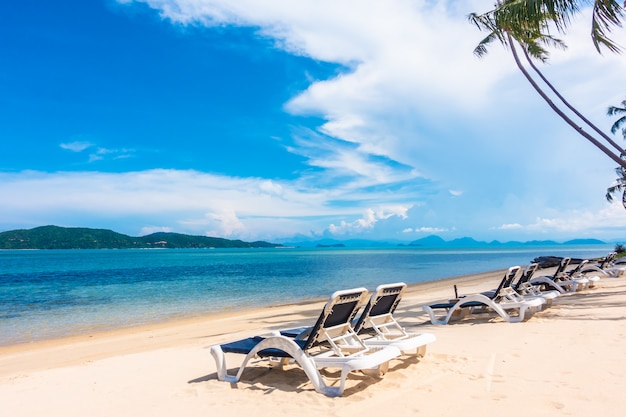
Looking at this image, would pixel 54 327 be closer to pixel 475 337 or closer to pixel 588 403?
pixel 475 337

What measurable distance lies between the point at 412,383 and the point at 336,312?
1.07 m

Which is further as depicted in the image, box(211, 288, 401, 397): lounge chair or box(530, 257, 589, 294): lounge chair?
box(530, 257, 589, 294): lounge chair

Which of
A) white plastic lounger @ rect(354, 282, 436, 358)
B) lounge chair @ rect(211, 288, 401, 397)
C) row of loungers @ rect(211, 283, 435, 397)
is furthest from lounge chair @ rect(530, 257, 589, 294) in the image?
lounge chair @ rect(211, 288, 401, 397)

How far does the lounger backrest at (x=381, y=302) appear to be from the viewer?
5.62 m

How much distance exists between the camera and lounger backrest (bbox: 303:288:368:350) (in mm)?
4793

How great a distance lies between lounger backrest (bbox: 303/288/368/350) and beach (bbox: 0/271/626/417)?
0.55 m

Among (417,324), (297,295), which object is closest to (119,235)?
(297,295)

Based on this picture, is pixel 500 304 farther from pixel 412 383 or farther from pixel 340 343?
pixel 412 383

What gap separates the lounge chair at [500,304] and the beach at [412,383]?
0.27 meters

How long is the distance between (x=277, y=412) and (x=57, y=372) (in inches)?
177

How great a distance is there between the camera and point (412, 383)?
4.87 m

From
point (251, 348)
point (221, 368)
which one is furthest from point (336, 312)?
point (221, 368)

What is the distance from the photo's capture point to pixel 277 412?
14.0 ft

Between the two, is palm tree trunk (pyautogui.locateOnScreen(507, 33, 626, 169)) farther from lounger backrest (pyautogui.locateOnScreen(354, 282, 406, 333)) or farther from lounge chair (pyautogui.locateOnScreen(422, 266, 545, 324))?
lounger backrest (pyautogui.locateOnScreen(354, 282, 406, 333))
